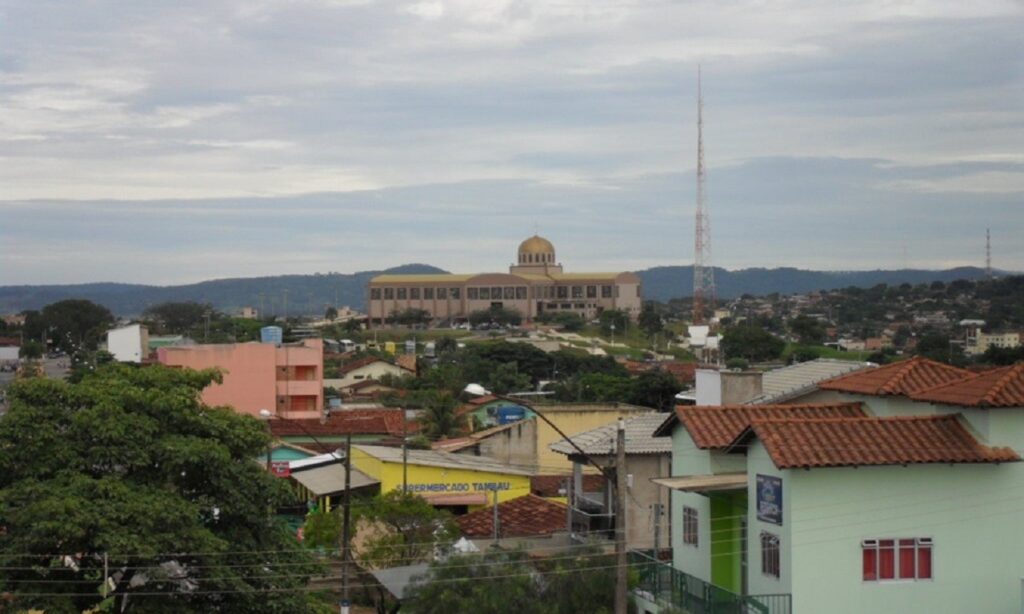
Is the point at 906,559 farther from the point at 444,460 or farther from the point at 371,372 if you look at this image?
the point at 371,372

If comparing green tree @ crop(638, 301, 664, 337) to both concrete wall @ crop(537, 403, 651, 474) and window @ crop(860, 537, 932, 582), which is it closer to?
concrete wall @ crop(537, 403, 651, 474)

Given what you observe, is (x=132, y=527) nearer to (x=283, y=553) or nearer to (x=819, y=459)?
(x=283, y=553)

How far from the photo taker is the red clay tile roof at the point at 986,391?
71.5ft

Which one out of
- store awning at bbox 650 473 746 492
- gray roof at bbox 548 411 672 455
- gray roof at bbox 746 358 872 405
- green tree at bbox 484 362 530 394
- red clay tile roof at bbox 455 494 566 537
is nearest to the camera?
store awning at bbox 650 473 746 492

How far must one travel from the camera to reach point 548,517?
40.0 meters

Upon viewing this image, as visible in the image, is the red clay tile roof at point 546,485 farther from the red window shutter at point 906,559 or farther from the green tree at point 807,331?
the green tree at point 807,331

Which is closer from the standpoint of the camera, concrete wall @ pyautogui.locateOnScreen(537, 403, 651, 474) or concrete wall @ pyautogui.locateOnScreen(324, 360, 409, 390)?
concrete wall @ pyautogui.locateOnScreen(537, 403, 651, 474)

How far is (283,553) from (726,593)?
23.6 feet

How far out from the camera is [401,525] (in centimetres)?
3722

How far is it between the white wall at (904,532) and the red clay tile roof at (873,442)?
23 cm

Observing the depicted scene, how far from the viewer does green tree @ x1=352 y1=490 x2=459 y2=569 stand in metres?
35.6

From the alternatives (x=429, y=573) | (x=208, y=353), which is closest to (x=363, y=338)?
(x=208, y=353)

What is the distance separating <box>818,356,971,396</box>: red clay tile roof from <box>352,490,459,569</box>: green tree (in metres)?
12.1

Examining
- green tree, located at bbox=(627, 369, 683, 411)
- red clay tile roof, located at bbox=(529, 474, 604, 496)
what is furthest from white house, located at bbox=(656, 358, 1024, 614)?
green tree, located at bbox=(627, 369, 683, 411)
